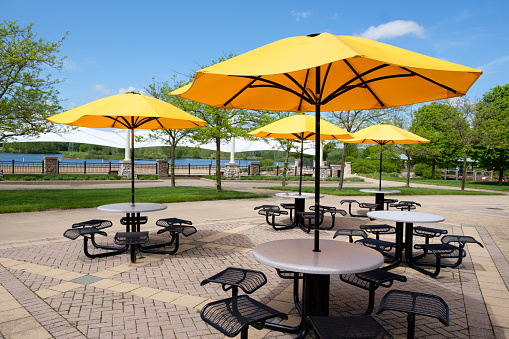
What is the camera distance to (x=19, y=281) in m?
4.92

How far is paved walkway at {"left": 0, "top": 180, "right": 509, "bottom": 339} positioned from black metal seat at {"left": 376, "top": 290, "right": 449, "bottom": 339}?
55cm

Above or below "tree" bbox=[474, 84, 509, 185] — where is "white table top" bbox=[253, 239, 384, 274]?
below

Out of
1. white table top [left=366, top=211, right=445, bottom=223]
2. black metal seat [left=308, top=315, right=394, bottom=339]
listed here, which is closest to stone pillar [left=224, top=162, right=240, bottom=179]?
white table top [left=366, top=211, right=445, bottom=223]

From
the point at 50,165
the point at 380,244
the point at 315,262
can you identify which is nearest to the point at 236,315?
the point at 315,262

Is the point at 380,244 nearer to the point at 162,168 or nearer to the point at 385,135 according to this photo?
the point at 385,135

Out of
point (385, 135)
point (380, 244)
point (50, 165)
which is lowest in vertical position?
point (380, 244)

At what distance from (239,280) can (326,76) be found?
245 centimetres

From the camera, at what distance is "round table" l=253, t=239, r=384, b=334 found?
126 inches

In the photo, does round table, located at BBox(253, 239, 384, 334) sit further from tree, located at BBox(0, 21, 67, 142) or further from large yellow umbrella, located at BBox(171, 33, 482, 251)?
tree, located at BBox(0, 21, 67, 142)

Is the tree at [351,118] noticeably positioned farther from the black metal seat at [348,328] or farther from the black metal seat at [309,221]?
the black metal seat at [348,328]

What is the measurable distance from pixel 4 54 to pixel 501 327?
48.9 ft

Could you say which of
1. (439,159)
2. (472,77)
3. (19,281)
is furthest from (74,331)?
(439,159)

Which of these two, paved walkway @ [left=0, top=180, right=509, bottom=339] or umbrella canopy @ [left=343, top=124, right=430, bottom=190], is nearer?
paved walkway @ [left=0, top=180, right=509, bottom=339]

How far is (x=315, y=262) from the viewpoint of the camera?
11.0 feet
